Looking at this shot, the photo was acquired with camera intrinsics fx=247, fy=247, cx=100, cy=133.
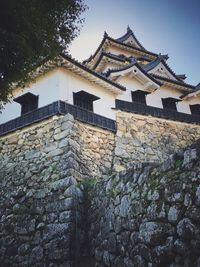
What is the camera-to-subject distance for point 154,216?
4191mm

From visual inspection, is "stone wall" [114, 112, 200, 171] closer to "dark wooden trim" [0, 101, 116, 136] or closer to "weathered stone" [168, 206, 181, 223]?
"dark wooden trim" [0, 101, 116, 136]

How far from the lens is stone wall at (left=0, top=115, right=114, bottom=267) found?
732cm

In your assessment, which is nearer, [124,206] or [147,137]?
[124,206]

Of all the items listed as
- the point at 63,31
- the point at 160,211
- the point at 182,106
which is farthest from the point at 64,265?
the point at 182,106

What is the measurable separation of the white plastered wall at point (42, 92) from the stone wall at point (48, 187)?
0.99 m

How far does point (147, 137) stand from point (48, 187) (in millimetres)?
6855

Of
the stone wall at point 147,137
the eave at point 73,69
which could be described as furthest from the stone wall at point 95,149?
the eave at point 73,69

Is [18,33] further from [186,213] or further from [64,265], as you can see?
[64,265]

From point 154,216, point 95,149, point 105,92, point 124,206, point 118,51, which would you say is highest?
point 118,51

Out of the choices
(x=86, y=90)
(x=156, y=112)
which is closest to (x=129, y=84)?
(x=156, y=112)

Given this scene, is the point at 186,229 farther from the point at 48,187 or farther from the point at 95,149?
the point at 95,149

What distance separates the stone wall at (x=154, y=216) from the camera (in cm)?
350

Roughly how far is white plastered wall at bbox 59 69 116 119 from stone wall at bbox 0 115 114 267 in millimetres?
1120

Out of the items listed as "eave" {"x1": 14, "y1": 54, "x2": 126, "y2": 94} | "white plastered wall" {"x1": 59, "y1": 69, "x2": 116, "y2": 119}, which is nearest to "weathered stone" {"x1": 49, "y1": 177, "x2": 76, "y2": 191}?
"white plastered wall" {"x1": 59, "y1": 69, "x2": 116, "y2": 119}
